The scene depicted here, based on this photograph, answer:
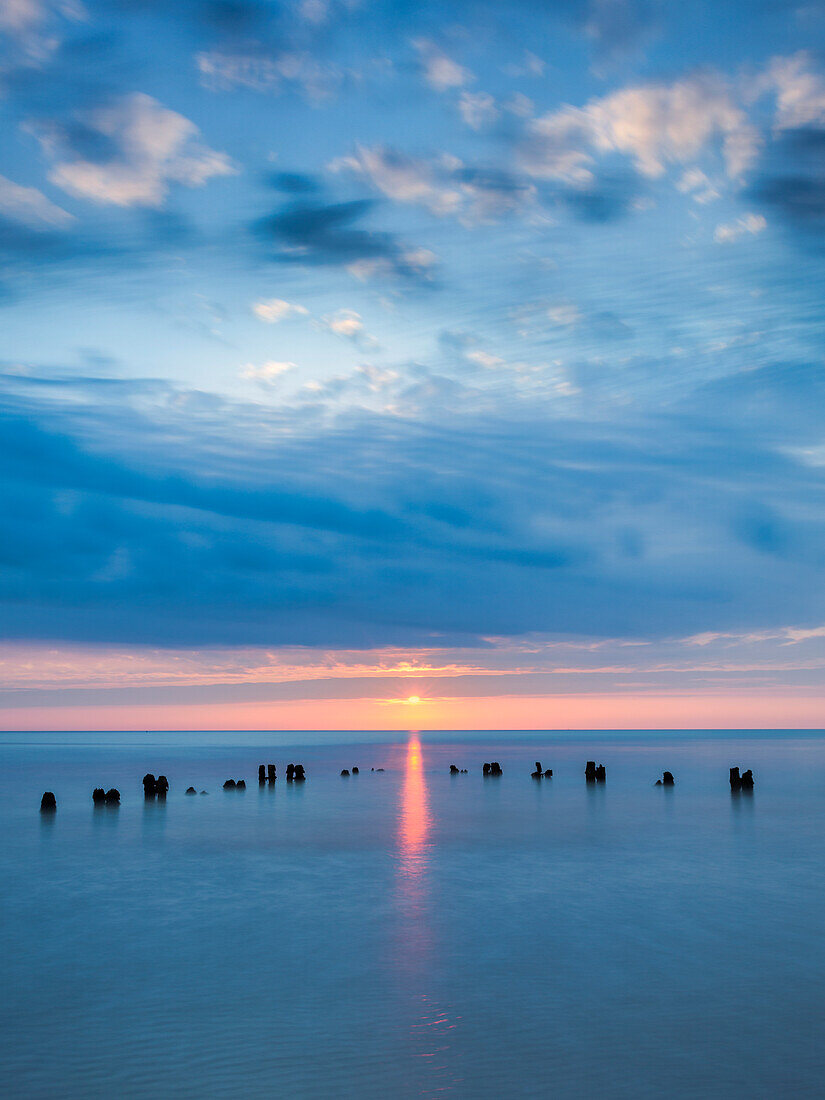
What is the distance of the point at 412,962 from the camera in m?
21.3

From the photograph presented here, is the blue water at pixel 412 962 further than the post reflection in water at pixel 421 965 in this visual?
No

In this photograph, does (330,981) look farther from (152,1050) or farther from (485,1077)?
(485,1077)

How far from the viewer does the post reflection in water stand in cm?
1463

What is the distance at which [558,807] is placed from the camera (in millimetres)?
63094

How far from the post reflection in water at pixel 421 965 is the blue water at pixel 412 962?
0.08 meters

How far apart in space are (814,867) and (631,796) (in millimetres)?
36857

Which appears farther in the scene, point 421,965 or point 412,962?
point 412,962

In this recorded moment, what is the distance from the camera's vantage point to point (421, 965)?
21.0m

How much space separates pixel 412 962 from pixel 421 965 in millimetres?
344

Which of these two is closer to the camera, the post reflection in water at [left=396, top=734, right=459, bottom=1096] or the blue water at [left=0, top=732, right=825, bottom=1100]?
the blue water at [left=0, top=732, right=825, bottom=1100]

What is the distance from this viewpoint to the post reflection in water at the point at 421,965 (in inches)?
576

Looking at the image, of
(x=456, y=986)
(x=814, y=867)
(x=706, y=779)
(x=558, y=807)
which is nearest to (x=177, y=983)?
(x=456, y=986)

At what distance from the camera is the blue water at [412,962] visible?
14344 mm

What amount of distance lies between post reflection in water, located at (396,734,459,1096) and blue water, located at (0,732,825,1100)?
0.08m
